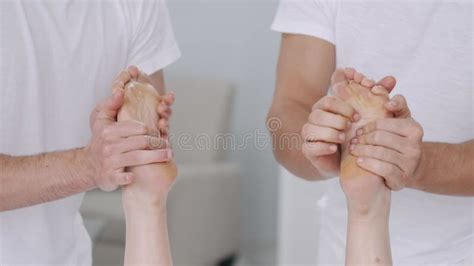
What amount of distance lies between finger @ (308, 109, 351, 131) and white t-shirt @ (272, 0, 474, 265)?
276 millimetres

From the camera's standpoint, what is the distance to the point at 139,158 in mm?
1191

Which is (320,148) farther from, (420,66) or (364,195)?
(420,66)

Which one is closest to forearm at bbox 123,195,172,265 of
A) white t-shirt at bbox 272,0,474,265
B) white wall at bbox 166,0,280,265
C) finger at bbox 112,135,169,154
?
finger at bbox 112,135,169,154

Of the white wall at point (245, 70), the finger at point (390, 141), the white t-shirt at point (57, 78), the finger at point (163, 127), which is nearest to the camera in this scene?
the finger at point (390, 141)

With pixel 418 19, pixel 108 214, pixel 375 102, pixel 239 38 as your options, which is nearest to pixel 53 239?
pixel 375 102

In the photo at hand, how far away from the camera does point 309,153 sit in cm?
121

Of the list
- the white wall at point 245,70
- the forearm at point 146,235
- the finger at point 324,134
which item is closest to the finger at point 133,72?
the forearm at point 146,235

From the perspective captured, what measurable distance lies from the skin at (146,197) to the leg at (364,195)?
30 cm

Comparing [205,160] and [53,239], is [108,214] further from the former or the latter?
[53,239]

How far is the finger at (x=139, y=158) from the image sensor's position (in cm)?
118

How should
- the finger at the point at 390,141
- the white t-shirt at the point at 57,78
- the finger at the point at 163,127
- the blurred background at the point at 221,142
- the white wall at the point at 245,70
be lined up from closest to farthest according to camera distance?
the finger at the point at 390,141, the finger at the point at 163,127, the white t-shirt at the point at 57,78, the blurred background at the point at 221,142, the white wall at the point at 245,70

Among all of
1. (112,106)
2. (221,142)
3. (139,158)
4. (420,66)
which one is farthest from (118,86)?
(221,142)

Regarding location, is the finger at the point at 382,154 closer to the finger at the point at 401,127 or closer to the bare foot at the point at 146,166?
the finger at the point at 401,127

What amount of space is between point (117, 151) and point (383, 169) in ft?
1.37
